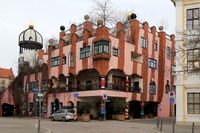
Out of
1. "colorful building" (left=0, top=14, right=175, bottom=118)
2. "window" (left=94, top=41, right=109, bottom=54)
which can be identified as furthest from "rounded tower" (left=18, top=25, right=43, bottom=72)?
"window" (left=94, top=41, right=109, bottom=54)

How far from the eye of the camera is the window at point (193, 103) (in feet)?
123

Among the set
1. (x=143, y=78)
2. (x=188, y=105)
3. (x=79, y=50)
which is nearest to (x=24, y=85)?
(x=79, y=50)

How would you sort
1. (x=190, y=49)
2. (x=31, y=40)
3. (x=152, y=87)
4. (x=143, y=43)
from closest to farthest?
(x=190, y=49)
(x=143, y=43)
(x=152, y=87)
(x=31, y=40)

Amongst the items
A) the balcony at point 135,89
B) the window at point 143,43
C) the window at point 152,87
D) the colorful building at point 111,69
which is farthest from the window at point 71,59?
the window at point 152,87

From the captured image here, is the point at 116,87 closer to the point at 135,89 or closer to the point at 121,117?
the point at 135,89

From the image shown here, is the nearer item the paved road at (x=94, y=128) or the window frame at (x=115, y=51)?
the paved road at (x=94, y=128)

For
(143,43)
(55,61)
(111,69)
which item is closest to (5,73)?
(55,61)

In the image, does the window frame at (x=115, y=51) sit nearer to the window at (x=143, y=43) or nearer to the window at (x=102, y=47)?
the window at (x=102, y=47)

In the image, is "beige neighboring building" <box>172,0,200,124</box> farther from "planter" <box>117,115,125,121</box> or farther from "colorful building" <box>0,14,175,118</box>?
"colorful building" <box>0,14,175,118</box>

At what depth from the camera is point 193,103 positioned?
37719 millimetres

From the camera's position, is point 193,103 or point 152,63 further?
point 152,63

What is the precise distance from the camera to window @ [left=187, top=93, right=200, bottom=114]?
123ft

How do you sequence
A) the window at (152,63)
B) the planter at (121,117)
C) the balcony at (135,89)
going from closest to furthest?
1. the planter at (121,117)
2. the balcony at (135,89)
3. the window at (152,63)

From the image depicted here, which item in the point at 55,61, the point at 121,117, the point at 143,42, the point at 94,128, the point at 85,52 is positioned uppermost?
the point at 143,42
